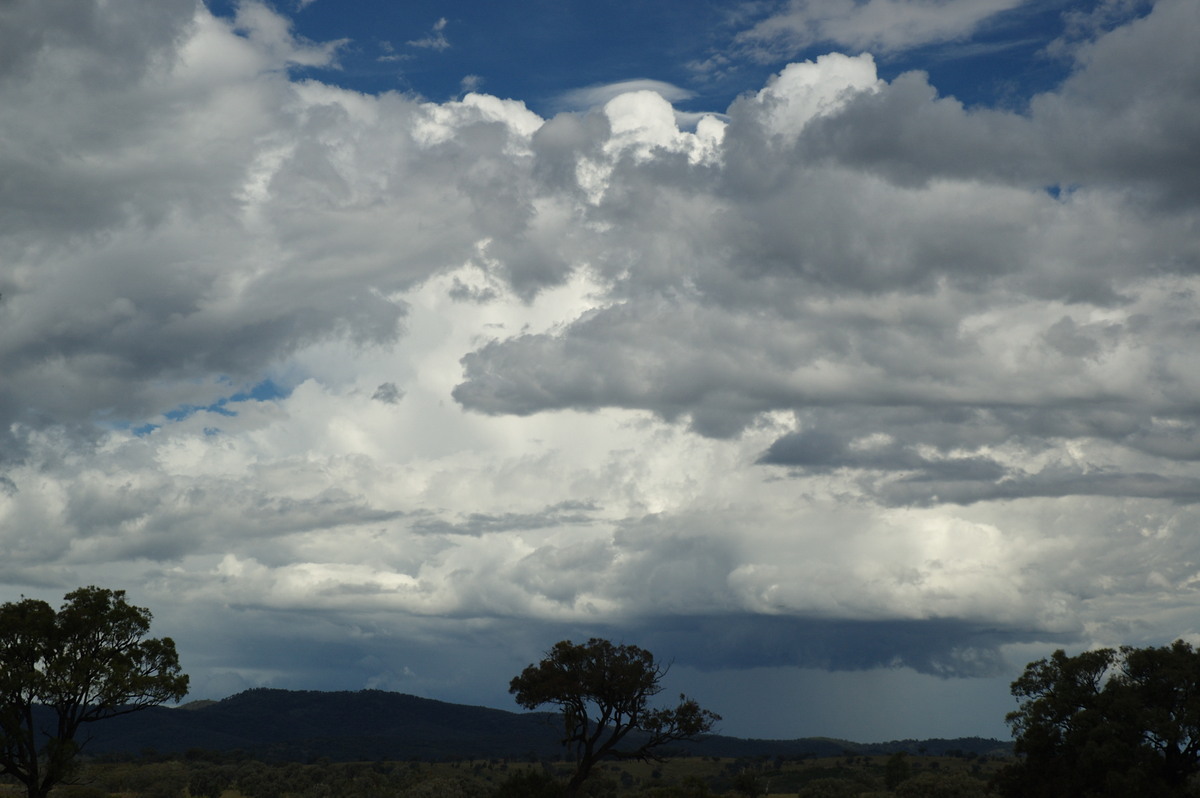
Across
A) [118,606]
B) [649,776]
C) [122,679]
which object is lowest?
[649,776]

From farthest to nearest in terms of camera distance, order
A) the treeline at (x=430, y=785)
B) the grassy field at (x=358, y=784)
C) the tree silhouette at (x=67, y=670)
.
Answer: the grassy field at (x=358, y=784) < the treeline at (x=430, y=785) < the tree silhouette at (x=67, y=670)

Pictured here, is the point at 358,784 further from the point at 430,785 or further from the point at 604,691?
the point at 604,691

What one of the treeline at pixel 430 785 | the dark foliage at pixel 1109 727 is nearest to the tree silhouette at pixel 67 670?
the treeline at pixel 430 785

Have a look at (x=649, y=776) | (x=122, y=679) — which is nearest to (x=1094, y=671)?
(x=122, y=679)

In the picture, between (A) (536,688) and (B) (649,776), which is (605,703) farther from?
(B) (649,776)

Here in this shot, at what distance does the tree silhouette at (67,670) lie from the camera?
45344 millimetres

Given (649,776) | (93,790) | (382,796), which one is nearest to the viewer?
(93,790)

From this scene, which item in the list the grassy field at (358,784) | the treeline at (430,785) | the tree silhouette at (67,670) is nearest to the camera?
the tree silhouette at (67,670)

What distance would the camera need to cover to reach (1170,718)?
4947 centimetres

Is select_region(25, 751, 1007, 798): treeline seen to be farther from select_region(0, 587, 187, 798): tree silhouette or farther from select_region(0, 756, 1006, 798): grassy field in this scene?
select_region(0, 587, 187, 798): tree silhouette

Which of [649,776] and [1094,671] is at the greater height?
[1094,671]

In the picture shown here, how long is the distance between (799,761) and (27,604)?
145 metres

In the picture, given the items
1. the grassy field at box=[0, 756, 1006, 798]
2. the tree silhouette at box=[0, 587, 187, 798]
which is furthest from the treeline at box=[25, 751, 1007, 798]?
the tree silhouette at box=[0, 587, 187, 798]

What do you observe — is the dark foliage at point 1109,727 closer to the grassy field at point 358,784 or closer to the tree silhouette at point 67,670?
the grassy field at point 358,784
